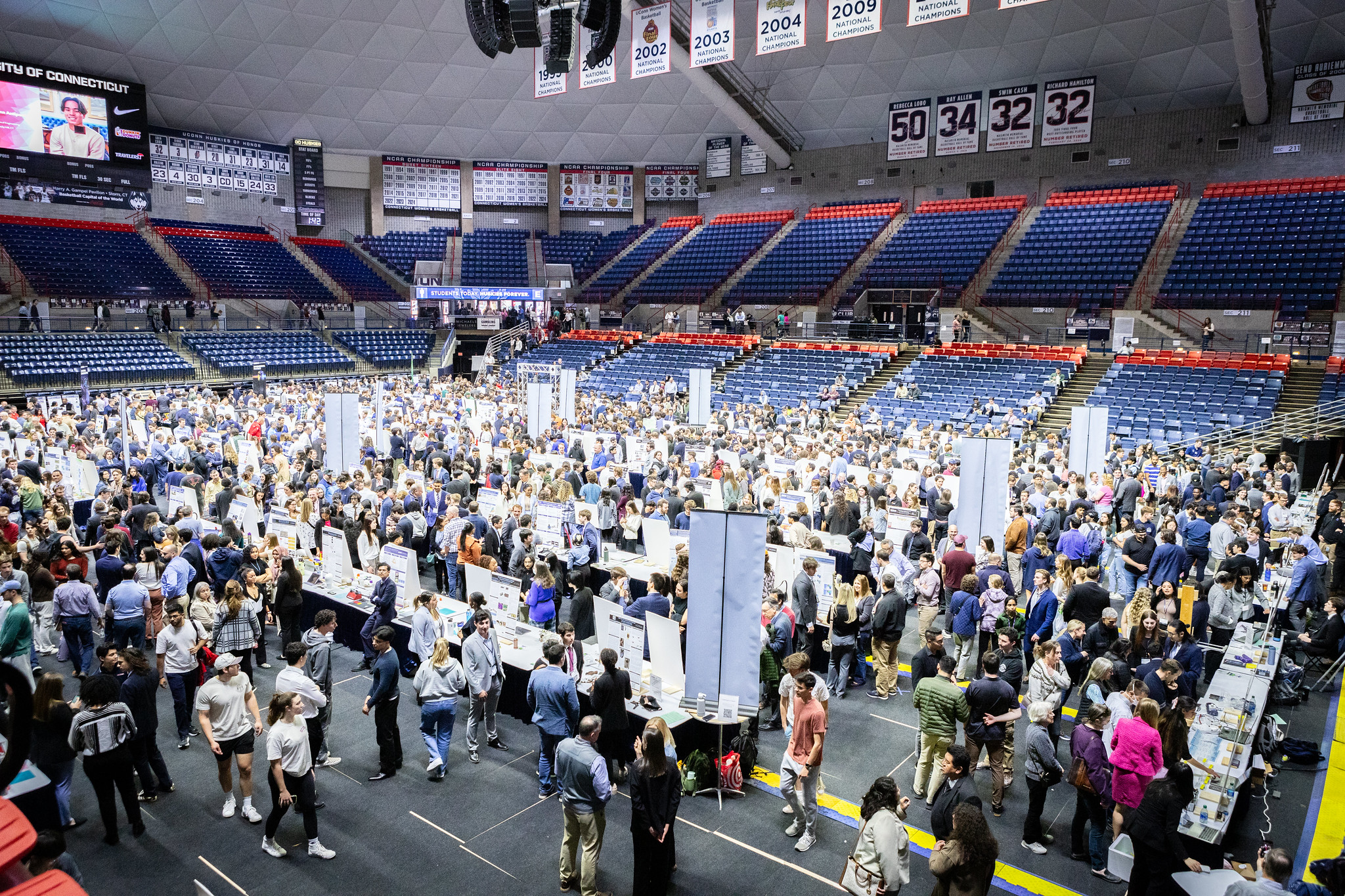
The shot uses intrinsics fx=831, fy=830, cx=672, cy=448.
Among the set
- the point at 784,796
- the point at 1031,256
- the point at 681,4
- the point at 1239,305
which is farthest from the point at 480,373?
the point at 784,796

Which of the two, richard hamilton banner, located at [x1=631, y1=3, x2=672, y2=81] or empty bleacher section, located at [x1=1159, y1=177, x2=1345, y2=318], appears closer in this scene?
Answer: richard hamilton banner, located at [x1=631, y1=3, x2=672, y2=81]

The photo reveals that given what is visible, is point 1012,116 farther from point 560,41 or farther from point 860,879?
point 860,879

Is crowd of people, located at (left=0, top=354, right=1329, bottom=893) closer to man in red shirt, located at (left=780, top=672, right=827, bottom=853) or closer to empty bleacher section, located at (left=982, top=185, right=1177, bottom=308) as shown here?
man in red shirt, located at (left=780, top=672, right=827, bottom=853)

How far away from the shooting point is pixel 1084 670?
8547 mm

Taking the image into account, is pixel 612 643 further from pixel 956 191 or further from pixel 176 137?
pixel 176 137

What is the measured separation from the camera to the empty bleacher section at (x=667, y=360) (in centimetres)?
3067

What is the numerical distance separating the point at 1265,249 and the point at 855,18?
17.0 meters

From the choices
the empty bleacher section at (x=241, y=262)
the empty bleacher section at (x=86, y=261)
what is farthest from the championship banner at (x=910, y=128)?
the empty bleacher section at (x=86, y=261)

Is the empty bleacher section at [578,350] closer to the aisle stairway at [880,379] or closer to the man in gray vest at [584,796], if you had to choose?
the aisle stairway at [880,379]

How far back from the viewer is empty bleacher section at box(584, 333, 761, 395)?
30672mm

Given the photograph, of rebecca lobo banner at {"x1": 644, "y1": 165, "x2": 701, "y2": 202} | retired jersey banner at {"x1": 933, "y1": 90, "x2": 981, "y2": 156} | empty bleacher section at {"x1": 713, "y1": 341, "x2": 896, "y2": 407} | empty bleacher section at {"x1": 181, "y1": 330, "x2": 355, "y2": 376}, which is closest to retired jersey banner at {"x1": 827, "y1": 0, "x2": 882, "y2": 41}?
empty bleacher section at {"x1": 713, "y1": 341, "x2": 896, "y2": 407}

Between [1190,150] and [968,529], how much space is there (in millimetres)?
28502

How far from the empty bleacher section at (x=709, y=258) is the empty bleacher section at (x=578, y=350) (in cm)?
343

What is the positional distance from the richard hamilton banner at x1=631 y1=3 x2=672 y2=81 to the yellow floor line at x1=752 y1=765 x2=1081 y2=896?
19.2 meters
